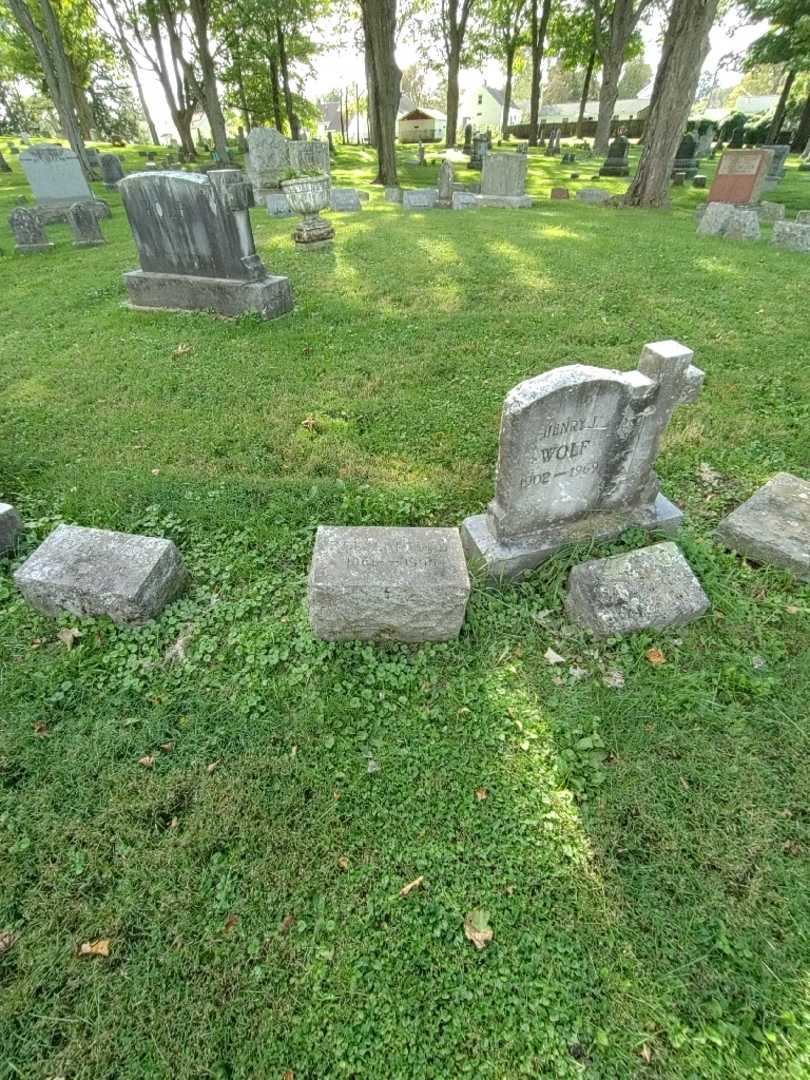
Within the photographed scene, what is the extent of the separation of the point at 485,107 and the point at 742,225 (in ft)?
260

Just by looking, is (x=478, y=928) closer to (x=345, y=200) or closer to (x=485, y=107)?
(x=345, y=200)

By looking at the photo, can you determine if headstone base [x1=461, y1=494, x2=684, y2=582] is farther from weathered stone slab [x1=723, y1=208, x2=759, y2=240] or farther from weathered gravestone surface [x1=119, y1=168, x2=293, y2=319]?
weathered stone slab [x1=723, y1=208, x2=759, y2=240]

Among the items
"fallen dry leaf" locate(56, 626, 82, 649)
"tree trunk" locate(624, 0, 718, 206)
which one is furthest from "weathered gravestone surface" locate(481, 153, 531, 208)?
"fallen dry leaf" locate(56, 626, 82, 649)

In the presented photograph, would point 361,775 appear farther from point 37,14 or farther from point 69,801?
point 37,14

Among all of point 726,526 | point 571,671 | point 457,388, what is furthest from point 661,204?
point 571,671

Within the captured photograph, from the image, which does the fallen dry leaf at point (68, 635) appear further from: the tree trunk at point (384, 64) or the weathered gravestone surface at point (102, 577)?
the tree trunk at point (384, 64)

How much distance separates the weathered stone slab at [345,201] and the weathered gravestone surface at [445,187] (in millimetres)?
2504

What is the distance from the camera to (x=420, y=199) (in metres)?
14.6

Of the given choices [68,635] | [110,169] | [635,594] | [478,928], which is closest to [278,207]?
[110,169]

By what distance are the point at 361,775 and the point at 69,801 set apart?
4.31 ft

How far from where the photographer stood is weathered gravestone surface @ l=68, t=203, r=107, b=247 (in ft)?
36.5

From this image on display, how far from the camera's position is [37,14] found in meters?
23.4

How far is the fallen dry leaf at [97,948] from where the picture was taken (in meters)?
1.94

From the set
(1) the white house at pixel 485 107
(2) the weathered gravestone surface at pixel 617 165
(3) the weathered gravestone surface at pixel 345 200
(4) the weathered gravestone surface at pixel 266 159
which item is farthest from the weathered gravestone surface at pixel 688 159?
(1) the white house at pixel 485 107
